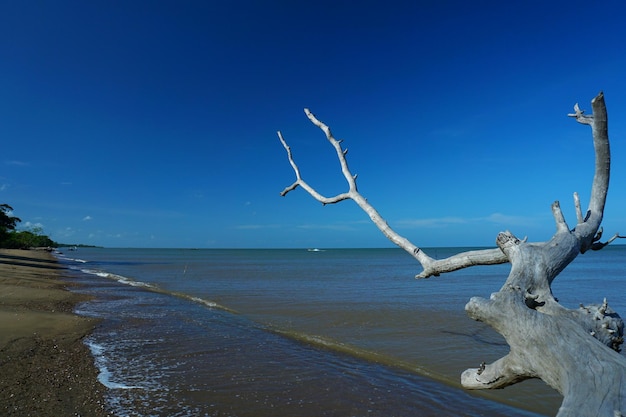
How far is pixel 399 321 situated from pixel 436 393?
5.69m

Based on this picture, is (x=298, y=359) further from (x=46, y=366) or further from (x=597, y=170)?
(x=597, y=170)

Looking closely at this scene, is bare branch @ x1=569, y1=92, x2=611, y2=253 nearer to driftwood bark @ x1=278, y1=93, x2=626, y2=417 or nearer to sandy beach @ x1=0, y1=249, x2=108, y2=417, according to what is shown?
driftwood bark @ x1=278, y1=93, x2=626, y2=417

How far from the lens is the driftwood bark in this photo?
1.91 metres

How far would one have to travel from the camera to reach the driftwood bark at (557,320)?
6.25 ft

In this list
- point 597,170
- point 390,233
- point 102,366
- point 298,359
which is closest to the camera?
point 597,170

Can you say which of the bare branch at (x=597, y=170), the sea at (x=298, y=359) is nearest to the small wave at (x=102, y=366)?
the sea at (x=298, y=359)

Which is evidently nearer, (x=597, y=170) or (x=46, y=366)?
(x=597, y=170)

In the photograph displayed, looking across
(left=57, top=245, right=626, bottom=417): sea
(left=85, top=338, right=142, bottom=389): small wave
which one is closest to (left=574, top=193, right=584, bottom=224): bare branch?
(left=57, top=245, right=626, bottom=417): sea

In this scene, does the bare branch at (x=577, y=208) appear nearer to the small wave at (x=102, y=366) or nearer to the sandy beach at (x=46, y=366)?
the sandy beach at (x=46, y=366)

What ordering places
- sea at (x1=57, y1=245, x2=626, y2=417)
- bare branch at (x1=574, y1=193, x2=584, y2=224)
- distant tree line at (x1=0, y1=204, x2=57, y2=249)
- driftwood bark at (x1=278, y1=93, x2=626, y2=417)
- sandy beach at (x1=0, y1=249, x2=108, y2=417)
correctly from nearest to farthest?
driftwood bark at (x1=278, y1=93, x2=626, y2=417), bare branch at (x1=574, y1=193, x2=584, y2=224), sandy beach at (x1=0, y1=249, x2=108, y2=417), sea at (x1=57, y1=245, x2=626, y2=417), distant tree line at (x1=0, y1=204, x2=57, y2=249)

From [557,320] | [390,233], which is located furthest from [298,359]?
[557,320]

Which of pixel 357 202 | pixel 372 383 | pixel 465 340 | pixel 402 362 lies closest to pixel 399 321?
pixel 465 340

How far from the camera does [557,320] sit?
232 centimetres

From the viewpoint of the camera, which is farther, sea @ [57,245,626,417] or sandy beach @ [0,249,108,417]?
→ sea @ [57,245,626,417]
